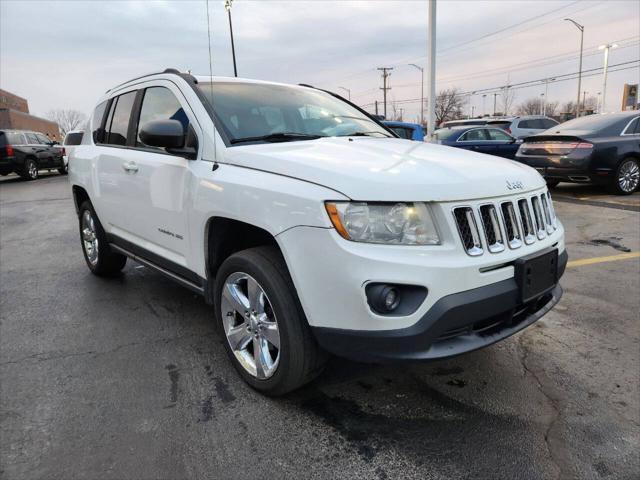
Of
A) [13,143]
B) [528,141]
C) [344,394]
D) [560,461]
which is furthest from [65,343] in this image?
[13,143]

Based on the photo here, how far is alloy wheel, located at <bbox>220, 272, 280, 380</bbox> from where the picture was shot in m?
2.58

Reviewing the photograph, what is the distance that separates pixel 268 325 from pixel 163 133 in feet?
4.31

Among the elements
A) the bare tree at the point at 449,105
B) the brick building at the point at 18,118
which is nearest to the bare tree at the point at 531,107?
the bare tree at the point at 449,105

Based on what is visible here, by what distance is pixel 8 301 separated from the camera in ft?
14.9

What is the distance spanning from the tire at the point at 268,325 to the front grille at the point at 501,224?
884 millimetres

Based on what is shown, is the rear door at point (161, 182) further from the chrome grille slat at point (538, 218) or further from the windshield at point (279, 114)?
the chrome grille slat at point (538, 218)

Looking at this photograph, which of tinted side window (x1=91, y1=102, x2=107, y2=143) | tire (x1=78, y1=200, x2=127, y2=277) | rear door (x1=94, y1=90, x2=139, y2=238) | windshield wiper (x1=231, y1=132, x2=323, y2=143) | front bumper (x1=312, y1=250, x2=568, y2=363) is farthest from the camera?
tire (x1=78, y1=200, x2=127, y2=277)

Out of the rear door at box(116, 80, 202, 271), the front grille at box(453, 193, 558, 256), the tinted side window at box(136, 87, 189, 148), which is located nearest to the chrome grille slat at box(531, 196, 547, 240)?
the front grille at box(453, 193, 558, 256)

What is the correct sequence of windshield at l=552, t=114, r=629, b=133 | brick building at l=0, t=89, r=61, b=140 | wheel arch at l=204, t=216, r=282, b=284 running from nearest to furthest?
wheel arch at l=204, t=216, r=282, b=284 < windshield at l=552, t=114, r=629, b=133 < brick building at l=0, t=89, r=61, b=140

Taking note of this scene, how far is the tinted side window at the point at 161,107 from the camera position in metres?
3.29

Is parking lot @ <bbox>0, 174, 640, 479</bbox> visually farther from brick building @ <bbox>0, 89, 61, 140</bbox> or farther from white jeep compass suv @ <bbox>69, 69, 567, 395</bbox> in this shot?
brick building @ <bbox>0, 89, 61, 140</bbox>

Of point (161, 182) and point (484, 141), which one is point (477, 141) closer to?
point (484, 141)

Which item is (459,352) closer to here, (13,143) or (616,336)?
(616,336)

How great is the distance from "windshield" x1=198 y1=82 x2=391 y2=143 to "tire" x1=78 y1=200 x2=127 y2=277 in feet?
7.22
